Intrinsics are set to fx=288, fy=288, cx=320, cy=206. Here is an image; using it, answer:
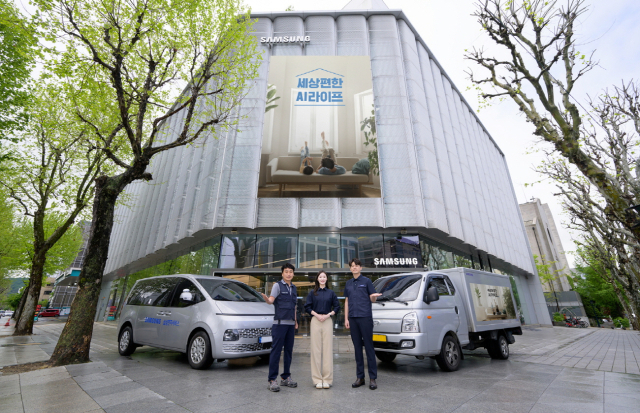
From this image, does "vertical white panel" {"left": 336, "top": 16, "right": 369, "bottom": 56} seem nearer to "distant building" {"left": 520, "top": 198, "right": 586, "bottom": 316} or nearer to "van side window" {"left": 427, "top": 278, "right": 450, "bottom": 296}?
"van side window" {"left": 427, "top": 278, "right": 450, "bottom": 296}

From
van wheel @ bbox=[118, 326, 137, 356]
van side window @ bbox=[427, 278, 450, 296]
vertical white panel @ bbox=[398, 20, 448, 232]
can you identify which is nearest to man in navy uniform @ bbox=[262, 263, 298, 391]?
van side window @ bbox=[427, 278, 450, 296]

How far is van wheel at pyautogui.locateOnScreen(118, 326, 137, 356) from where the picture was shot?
23.8ft

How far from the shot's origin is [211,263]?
1435 centimetres

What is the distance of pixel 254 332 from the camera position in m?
5.85

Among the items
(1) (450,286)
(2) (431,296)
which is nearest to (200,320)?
(2) (431,296)

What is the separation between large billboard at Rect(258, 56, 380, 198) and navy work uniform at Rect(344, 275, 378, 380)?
9534mm

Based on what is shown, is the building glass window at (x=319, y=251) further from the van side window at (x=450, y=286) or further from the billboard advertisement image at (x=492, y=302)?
the van side window at (x=450, y=286)

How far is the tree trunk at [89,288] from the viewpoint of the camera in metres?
6.21

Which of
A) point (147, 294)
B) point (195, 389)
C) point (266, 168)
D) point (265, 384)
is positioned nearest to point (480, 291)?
point (265, 384)

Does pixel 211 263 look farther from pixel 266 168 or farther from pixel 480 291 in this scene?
pixel 480 291

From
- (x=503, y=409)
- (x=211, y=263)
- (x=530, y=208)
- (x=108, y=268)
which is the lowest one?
(x=503, y=409)

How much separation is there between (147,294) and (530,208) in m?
62.2

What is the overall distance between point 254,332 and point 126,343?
3975 mm

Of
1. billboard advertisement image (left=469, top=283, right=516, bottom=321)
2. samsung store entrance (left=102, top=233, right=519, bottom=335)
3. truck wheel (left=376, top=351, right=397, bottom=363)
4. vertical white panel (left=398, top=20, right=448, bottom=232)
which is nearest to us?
truck wheel (left=376, top=351, right=397, bottom=363)
